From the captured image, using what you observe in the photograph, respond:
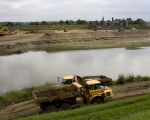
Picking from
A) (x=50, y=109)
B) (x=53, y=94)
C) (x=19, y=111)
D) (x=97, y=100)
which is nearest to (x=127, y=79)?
(x=97, y=100)

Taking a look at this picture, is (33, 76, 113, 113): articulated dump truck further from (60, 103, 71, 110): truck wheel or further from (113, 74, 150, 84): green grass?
(113, 74, 150, 84): green grass

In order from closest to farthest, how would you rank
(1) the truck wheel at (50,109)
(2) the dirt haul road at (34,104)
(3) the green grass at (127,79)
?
(1) the truck wheel at (50,109), (2) the dirt haul road at (34,104), (3) the green grass at (127,79)

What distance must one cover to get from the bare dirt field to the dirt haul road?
44.8m

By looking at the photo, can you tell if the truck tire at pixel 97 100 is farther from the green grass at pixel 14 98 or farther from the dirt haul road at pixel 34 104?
the green grass at pixel 14 98

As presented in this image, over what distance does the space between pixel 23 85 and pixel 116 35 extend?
211 ft

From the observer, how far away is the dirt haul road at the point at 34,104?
23.5 m

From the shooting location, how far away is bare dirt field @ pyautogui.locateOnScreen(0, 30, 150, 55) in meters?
76.6

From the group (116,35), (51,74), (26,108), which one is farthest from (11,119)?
(116,35)

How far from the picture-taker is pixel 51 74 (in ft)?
134

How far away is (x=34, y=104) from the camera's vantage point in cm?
2536

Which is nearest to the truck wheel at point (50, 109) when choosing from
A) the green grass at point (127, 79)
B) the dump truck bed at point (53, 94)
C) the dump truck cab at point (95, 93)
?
the dump truck bed at point (53, 94)

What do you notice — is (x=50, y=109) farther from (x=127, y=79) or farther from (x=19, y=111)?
(x=127, y=79)

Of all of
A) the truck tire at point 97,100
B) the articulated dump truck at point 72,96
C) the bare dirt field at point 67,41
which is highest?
the articulated dump truck at point 72,96

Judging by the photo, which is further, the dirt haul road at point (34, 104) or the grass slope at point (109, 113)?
the dirt haul road at point (34, 104)
